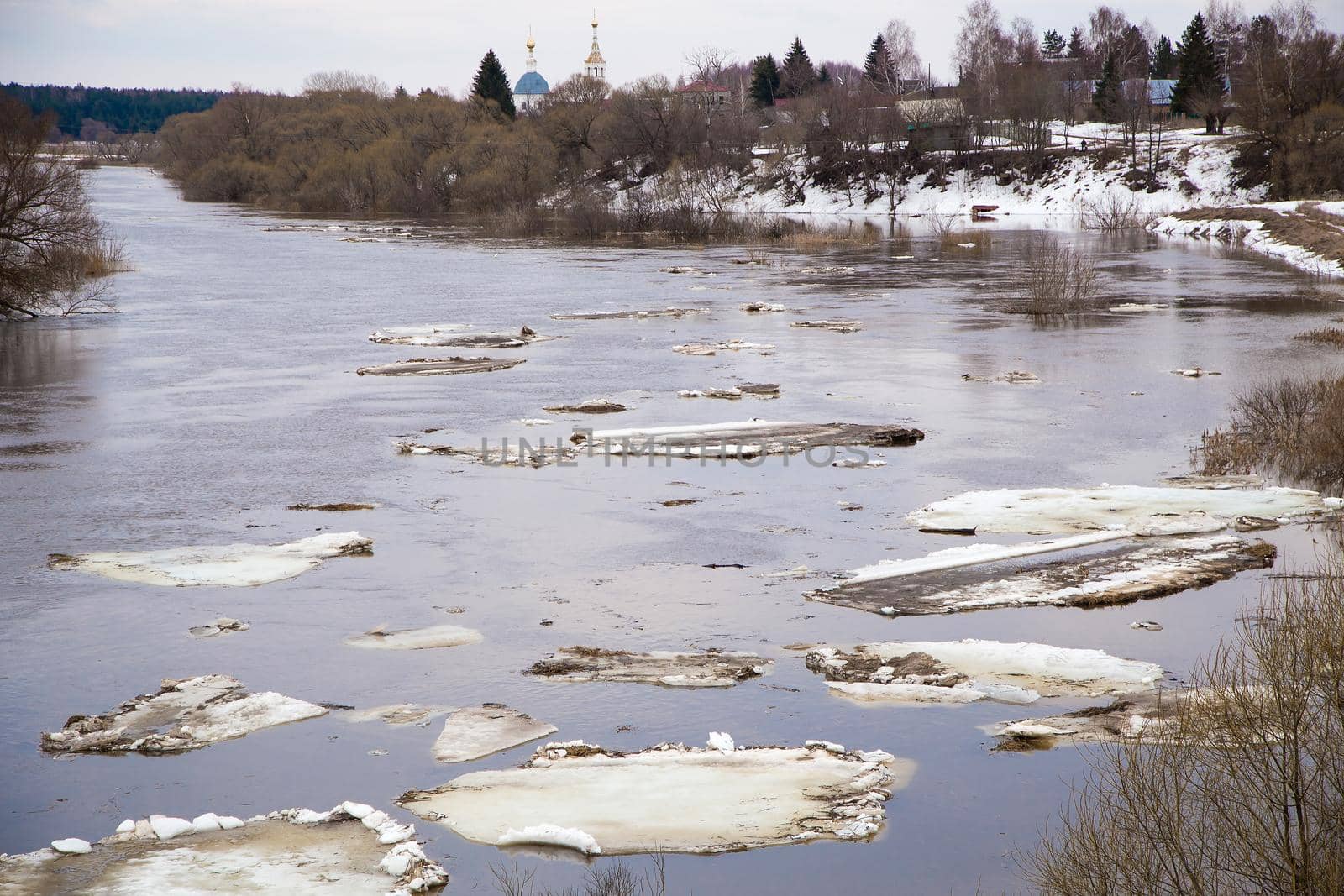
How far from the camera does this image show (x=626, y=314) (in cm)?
2719

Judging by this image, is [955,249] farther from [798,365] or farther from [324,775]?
[324,775]

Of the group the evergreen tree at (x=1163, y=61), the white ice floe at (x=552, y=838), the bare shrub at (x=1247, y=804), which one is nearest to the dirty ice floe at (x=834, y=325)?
the white ice floe at (x=552, y=838)

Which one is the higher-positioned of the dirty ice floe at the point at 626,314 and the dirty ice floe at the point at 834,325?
the dirty ice floe at the point at 626,314

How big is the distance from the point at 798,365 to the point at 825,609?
11115 millimetres

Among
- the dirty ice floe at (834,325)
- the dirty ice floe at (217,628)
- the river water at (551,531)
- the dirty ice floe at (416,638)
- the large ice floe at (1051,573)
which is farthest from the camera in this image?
the dirty ice floe at (834,325)

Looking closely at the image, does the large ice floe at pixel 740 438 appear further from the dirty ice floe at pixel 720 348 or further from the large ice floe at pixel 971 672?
the dirty ice floe at pixel 720 348

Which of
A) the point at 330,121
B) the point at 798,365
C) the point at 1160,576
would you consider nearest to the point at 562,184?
the point at 330,121

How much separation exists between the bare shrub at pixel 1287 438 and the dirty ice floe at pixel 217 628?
9067 mm

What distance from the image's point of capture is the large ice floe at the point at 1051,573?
9.43 m

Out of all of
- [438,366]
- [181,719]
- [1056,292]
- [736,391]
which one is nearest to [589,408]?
[736,391]

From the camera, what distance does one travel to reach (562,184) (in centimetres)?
8238

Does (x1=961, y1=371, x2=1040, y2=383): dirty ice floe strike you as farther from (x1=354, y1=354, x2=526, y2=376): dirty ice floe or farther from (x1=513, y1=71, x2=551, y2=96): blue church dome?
(x1=513, y1=71, x2=551, y2=96): blue church dome

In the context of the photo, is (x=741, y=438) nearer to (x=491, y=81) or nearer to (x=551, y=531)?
(x=551, y=531)

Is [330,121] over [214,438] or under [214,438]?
over
